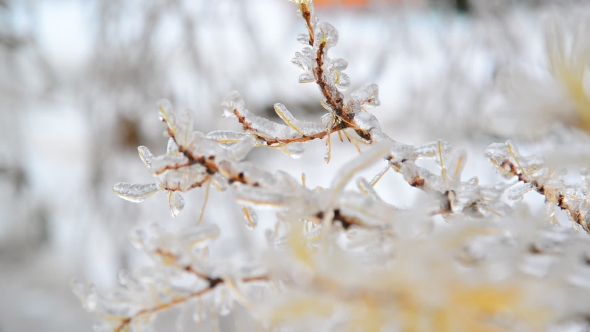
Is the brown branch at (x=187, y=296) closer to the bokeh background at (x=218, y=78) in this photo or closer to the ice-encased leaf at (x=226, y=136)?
the ice-encased leaf at (x=226, y=136)

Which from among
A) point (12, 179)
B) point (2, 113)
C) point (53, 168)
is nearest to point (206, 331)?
point (12, 179)

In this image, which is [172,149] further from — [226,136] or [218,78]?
[218,78]

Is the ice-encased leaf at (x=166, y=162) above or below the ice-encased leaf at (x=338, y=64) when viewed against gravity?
below

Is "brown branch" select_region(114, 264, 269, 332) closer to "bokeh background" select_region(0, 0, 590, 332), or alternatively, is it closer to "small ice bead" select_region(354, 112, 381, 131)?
"small ice bead" select_region(354, 112, 381, 131)

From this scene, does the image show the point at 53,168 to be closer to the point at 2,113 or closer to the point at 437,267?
the point at 2,113

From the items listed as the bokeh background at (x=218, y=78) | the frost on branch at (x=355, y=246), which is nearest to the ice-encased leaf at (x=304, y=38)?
the frost on branch at (x=355, y=246)

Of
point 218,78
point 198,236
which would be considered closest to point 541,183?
point 198,236

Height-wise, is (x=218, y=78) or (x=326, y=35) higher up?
(x=218, y=78)
